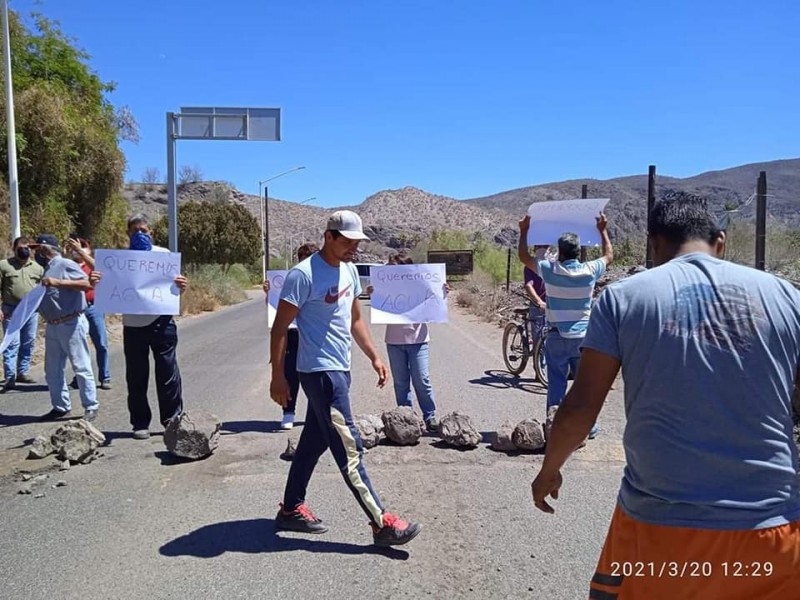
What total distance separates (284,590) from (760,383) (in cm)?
262

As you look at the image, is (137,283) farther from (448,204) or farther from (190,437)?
(448,204)

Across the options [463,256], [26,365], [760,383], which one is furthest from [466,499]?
[463,256]

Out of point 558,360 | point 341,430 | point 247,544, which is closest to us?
point 341,430

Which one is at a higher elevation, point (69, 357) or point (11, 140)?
point (11, 140)

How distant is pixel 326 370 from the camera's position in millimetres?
4043

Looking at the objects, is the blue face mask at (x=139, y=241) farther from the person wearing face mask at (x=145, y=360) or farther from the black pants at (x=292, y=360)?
the black pants at (x=292, y=360)

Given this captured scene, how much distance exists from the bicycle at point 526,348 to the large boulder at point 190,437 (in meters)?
4.89

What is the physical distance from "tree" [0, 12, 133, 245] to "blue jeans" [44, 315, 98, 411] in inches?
495

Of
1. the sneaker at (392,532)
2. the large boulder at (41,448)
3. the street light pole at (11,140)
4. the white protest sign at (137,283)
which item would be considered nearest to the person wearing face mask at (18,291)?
the white protest sign at (137,283)

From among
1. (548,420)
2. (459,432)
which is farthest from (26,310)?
(548,420)

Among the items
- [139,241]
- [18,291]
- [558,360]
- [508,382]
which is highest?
[139,241]

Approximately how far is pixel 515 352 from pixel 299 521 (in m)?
6.77

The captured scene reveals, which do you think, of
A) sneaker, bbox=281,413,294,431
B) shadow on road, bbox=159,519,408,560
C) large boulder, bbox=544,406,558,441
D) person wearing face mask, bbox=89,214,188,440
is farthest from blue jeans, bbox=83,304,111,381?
large boulder, bbox=544,406,558,441

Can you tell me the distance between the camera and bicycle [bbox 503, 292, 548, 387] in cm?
949
